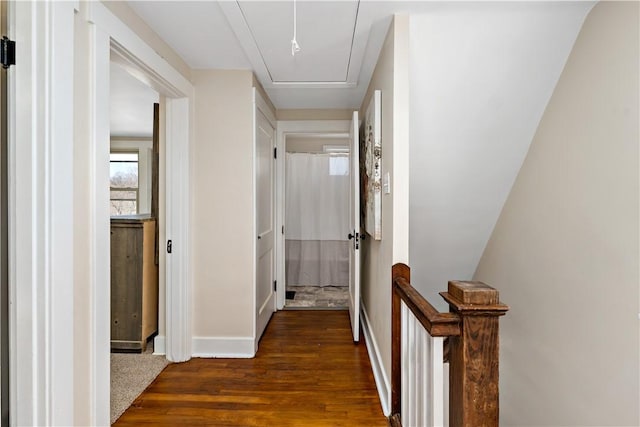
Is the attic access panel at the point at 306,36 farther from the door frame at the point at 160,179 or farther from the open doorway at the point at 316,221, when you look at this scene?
the open doorway at the point at 316,221

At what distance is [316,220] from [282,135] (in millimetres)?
1469

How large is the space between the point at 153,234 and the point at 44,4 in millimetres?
1841

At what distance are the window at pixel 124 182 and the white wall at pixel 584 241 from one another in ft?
16.3

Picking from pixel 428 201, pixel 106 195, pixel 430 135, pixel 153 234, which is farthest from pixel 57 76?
pixel 428 201

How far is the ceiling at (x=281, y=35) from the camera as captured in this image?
5.75 feet

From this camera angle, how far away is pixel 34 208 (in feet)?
4.07

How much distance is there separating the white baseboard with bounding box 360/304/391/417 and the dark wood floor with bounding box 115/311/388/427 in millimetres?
46

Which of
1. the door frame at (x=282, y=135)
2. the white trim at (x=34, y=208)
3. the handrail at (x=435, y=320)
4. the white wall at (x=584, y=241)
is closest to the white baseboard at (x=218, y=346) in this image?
the door frame at (x=282, y=135)

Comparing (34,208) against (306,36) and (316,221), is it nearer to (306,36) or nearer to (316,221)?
(306,36)

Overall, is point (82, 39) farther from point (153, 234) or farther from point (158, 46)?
point (153, 234)

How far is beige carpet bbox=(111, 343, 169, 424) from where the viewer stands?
2.04 meters

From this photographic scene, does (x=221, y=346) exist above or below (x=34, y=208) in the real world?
below

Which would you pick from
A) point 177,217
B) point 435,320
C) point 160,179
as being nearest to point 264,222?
point 177,217

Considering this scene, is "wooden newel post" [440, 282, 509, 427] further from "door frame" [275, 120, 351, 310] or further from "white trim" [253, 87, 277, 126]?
"door frame" [275, 120, 351, 310]
